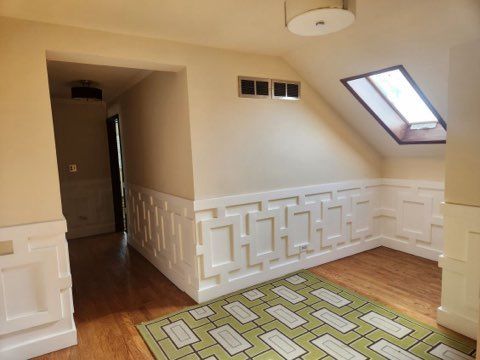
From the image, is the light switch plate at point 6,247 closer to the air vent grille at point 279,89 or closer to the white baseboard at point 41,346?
the white baseboard at point 41,346

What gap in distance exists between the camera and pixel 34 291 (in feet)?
7.04

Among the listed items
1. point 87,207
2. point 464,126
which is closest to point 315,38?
point 464,126

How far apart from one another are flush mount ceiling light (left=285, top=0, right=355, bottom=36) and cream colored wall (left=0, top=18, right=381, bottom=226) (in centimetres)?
109

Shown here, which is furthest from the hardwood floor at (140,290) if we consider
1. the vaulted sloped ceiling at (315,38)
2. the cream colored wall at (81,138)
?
the vaulted sloped ceiling at (315,38)

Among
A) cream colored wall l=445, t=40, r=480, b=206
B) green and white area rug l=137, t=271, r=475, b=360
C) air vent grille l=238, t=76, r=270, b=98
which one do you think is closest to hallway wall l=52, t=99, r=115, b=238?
air vent grille l=238, t=76, r=270, b=98

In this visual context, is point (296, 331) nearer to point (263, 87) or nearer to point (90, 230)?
point (263, 87)

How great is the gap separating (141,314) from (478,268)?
8.42ft

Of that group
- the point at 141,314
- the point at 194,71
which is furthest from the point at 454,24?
the point at 141,314

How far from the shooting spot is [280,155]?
3.19 metres

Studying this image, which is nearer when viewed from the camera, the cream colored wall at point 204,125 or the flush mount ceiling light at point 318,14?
A: the flush mount ceiling light at point 318,14

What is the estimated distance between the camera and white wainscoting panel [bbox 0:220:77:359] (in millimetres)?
2053

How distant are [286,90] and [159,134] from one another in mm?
1388

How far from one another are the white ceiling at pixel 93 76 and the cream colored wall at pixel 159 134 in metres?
0.11

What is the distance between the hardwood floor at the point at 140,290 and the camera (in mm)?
2297
